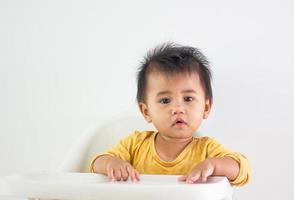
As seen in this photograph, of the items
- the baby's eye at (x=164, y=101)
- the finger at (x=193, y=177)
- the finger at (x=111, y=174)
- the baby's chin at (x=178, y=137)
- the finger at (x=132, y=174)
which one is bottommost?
the finger at (x=111, y=174)

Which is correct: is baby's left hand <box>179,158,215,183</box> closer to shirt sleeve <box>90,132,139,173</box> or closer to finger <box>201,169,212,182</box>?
finger <box>201,169,212,182</box>

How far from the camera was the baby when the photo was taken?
3.16 ft

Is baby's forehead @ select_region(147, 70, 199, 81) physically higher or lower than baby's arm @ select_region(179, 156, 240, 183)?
higher

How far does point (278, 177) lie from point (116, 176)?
1.99 feet

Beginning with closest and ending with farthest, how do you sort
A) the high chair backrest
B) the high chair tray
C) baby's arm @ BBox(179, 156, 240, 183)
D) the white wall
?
the high chair tray, baby's arm @ BBox(179, 156, 240, 183), the high chair backrest, the white wall

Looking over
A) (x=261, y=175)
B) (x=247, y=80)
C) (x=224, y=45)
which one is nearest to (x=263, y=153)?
(x=261, y=175)

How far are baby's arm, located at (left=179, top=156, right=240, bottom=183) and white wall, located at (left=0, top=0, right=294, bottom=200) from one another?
406mm

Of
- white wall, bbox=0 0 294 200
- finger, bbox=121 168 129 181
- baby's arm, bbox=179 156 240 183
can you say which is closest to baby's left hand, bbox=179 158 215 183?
baby's arm, bbox=179 156 240 183

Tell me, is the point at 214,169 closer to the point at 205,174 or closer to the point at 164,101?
the point at 205,174

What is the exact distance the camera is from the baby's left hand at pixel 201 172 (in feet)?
2.56

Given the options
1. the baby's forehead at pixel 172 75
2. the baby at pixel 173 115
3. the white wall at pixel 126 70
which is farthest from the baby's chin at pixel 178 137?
the white wall at pixel 126 70

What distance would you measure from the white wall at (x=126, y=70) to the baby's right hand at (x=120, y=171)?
31 centimetres

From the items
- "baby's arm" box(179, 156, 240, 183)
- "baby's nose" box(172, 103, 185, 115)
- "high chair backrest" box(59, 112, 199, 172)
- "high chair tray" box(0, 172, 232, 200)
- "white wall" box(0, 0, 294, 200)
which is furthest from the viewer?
"white wall" box(0, 0, 294, 200)

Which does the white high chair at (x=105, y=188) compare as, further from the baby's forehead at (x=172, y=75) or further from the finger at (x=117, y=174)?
the baby's forehead at (x=172, y=75)
